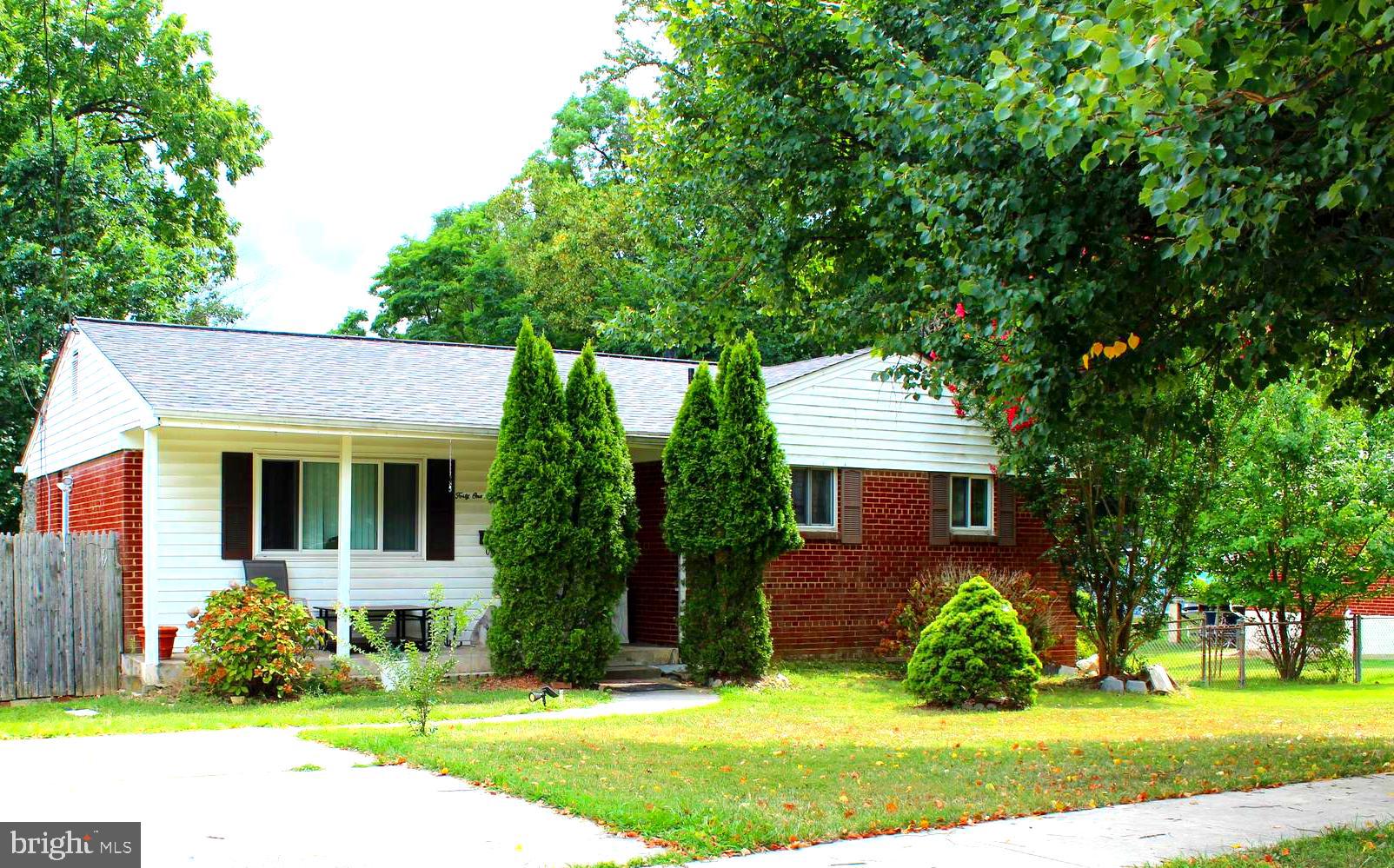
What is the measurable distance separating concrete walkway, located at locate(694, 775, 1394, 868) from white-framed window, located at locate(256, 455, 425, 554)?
10062 mm

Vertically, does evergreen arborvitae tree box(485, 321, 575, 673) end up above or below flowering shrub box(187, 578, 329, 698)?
above

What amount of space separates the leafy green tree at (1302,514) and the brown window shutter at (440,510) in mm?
10771

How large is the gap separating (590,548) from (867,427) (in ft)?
16.0

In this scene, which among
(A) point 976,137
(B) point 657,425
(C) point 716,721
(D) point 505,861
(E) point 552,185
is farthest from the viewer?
(E) point 552,185

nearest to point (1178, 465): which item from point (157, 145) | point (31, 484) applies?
point (31, 484)

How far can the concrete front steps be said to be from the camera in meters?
13.3

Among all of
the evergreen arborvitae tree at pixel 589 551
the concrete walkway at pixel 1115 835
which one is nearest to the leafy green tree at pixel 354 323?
the evergreen arborvitae tree at pixel 589 551

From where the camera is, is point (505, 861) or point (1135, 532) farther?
point (1135, 532)

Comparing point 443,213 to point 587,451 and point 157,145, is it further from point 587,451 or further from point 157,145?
point 587,451

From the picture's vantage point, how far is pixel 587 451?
1409 centimetres

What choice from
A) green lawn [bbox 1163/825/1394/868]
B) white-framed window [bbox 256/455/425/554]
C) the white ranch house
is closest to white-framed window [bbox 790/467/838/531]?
the white ranch house

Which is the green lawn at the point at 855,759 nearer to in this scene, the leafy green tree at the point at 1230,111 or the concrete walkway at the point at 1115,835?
the concrete walkway at the point at 1115,835

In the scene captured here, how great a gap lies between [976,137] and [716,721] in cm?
579

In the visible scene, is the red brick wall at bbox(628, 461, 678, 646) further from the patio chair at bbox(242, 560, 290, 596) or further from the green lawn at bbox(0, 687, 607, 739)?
the patio chair at bbox(242, 560, 290, 596)
